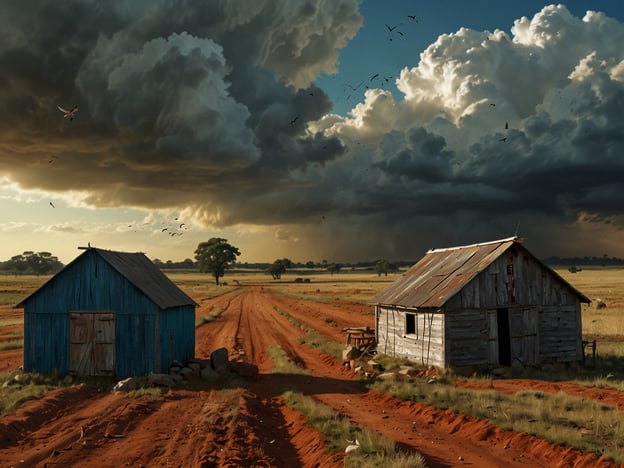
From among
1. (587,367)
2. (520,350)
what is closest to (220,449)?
(520,350)

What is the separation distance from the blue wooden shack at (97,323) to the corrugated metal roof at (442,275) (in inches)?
500

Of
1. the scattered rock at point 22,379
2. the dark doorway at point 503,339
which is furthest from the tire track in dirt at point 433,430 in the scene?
the scattered rock at point 22,379

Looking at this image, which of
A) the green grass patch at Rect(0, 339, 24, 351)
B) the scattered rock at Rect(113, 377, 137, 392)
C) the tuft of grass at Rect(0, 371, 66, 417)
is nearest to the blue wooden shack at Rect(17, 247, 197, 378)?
the tuft of grass at Rect(0, 371, 66, 417)

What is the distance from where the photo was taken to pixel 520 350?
86.5 feet

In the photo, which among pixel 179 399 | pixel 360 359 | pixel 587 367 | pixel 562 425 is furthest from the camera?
pixel 360 359

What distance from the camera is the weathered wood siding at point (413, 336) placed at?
25297 millimetres

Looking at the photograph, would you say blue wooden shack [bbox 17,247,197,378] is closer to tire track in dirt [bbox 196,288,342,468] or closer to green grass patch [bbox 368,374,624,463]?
tire track in dirt [bbox 196,288,342,468]

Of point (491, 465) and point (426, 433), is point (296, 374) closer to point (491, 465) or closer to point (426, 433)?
point (426, 433)

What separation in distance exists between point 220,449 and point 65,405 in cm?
822

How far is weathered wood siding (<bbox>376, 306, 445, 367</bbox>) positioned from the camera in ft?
83.0

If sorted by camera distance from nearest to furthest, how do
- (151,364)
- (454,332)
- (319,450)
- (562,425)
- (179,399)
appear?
(319,450) < (562,425) < (179,399) < (151,364) < (454,332)

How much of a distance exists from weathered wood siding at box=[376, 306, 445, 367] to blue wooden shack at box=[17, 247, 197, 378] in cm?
1240

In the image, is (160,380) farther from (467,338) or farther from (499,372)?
(499,372)

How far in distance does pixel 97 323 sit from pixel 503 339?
66.9ft
